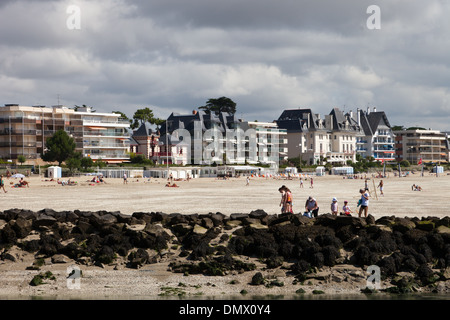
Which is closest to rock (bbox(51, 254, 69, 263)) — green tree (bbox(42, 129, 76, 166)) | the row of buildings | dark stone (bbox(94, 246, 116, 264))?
dark stone (bbox(94, 246, 116, 264))

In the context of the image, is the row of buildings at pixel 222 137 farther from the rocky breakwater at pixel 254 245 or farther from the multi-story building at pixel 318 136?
the rocky breakwater at pixel 254 245

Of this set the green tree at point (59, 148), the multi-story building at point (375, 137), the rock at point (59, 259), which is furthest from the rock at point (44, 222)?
the multi-story building at point (375, 137)

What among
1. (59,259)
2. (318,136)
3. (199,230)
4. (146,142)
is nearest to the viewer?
(59,259)

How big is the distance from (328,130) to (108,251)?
133 m

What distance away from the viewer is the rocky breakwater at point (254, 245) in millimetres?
17203

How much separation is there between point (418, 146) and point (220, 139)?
78.0 meters

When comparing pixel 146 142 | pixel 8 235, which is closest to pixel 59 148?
pixel 146 142

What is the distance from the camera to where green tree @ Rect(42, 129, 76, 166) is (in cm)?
8988

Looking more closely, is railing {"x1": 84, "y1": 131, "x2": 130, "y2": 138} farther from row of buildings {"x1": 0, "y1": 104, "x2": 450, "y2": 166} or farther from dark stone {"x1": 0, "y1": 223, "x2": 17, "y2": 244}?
dark stone {"x1": 0, "y1": 223, "x2": 17, "y2": 244}

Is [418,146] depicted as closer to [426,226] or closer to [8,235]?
[426,226]

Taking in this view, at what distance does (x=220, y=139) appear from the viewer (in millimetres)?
119500

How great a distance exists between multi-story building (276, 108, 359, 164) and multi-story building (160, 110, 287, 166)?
316 inches
